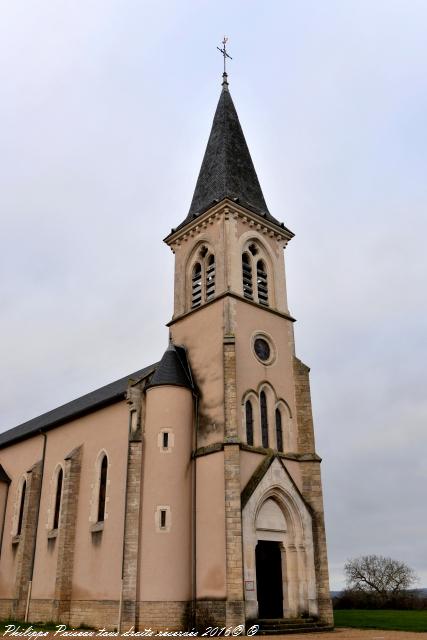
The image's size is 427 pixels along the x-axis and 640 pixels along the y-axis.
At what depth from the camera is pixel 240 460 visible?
22594 millimetres

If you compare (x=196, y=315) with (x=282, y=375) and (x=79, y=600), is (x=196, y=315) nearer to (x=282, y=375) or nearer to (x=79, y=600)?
(x=282, y=375)

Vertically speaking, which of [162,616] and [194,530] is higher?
[194,530]

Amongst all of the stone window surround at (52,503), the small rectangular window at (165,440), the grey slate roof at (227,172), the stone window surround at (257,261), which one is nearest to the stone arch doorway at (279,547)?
the small rectangular window at (165,440)

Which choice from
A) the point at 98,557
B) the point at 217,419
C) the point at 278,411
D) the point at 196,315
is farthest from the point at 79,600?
the point at 196,315

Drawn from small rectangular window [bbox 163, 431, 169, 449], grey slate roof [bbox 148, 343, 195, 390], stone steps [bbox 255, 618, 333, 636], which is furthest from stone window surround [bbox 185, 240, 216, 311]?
stone steps [bbox 255, 618, 333, 636]

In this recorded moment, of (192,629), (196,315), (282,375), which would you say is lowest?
(192,629)

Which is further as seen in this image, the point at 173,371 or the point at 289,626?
the point at 173,371

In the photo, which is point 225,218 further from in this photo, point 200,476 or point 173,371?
point 200,476

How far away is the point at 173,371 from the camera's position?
2475cm

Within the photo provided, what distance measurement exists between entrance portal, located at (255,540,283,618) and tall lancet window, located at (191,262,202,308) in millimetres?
11727

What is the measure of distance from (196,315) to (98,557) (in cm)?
1162

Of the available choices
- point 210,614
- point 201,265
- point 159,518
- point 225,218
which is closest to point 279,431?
point 159,518

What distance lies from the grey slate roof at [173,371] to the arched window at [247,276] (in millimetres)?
4254

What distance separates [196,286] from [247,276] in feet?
9.04
